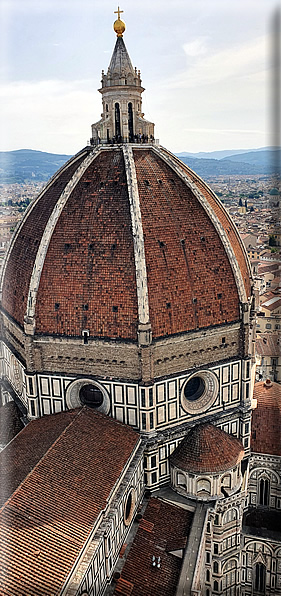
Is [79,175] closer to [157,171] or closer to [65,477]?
[157,171]

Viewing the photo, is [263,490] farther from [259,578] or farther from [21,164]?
[21,164]

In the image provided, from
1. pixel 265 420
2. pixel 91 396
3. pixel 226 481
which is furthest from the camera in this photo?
pixel 265 420

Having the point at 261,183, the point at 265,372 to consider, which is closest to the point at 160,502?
the point at 261,183

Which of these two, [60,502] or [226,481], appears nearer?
[60,502]

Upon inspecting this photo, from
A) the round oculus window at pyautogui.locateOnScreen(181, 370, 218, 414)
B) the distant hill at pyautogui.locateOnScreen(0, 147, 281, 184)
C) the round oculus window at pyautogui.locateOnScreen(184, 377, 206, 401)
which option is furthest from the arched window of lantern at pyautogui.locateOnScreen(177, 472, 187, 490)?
the distant hill at pyautogui.locateOnScreen(0, 147, 281, 184)

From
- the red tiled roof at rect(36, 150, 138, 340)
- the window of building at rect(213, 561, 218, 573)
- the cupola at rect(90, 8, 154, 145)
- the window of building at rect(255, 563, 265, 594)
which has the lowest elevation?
the window of building at rect(255, 563, 265, 594)

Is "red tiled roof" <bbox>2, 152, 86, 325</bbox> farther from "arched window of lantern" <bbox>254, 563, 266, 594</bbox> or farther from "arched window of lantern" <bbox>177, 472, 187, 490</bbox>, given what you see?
"arched window of lantern" <bbox>254, 563, 266, 594</bbox>

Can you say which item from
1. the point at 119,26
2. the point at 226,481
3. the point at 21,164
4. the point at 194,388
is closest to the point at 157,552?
the point at 226,481
